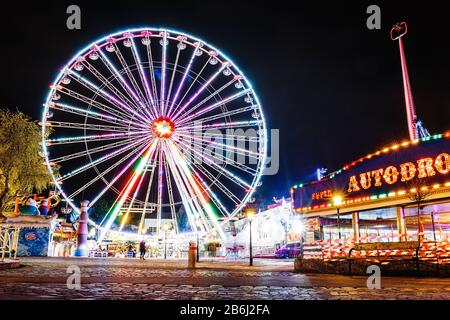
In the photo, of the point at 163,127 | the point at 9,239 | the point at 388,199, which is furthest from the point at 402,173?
the point at 9,239

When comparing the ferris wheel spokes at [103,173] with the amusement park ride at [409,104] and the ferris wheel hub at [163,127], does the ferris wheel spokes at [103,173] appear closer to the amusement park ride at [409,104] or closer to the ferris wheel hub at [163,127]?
the ferris wheel hub at [163,127]

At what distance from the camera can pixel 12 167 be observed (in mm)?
20938

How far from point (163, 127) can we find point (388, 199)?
13.4 meters

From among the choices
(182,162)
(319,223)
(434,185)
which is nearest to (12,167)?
(182,162)

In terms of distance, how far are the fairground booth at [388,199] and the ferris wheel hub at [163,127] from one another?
8.51 metres

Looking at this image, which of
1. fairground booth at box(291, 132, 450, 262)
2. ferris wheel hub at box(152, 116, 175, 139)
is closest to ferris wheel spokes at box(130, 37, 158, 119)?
ferris wheel hub at box(152, 116, 175, 139)

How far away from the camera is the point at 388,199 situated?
19.5m

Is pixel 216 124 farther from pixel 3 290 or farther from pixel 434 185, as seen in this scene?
pixel 3 290

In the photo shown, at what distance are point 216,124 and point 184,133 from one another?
2.10m

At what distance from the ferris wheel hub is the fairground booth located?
27.9 feet

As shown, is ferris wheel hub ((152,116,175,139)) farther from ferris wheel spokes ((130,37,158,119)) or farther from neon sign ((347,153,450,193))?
neon sign ((347,153,450,193))

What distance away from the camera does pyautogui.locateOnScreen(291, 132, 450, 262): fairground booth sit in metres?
14.8

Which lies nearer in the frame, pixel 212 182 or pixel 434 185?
pixel 434 185

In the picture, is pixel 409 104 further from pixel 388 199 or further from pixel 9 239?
pixel 9 239
